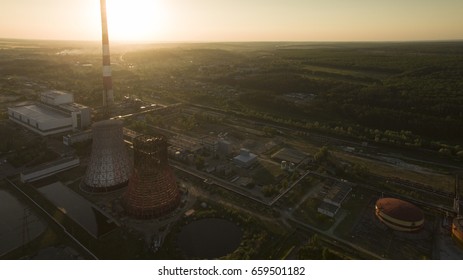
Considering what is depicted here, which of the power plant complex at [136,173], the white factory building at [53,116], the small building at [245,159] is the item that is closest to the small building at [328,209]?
the small building at [245,159]

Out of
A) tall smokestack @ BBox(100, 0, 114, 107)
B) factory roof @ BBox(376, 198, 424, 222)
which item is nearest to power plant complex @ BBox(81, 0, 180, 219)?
tall smokestack @ BBox(100, 0, 114, 107)

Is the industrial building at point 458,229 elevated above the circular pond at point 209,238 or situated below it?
above

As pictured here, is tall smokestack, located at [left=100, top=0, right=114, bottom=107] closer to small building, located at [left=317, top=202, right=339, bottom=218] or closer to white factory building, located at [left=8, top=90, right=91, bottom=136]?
→ white factory building, located at [left=8, top=90, right=91, bottom=136]

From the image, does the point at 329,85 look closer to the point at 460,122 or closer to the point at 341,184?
the point at 460,122

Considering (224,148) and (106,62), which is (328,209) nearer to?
(224,148)

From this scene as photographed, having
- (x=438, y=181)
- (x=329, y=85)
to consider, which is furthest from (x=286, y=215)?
(x=329, y=85)

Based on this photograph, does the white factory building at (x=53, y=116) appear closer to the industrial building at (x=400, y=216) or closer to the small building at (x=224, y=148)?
the small building at (x=224, y=148)

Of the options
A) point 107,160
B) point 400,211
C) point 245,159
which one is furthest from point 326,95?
point 107,160

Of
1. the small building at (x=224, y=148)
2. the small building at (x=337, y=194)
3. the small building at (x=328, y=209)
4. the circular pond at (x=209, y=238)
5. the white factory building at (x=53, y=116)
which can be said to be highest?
the white factory building at (x=53, y=116)
